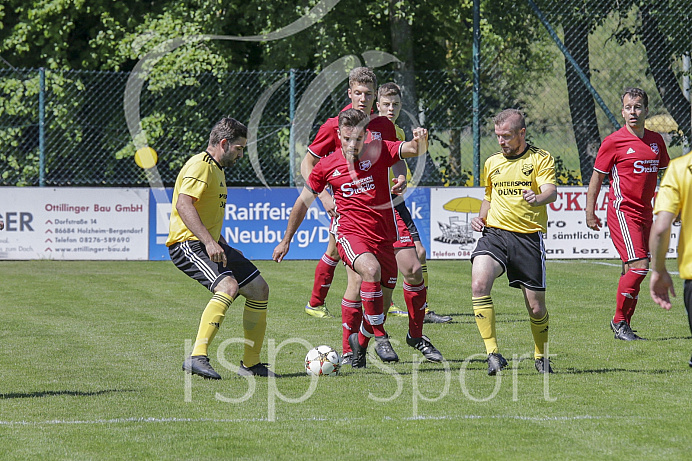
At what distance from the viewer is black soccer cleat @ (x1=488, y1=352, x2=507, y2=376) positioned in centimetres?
704

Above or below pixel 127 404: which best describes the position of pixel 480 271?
above

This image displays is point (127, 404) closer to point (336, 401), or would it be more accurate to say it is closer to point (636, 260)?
point (336, 401)

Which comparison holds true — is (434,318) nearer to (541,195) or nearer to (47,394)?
(541,195)

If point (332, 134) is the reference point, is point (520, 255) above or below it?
below

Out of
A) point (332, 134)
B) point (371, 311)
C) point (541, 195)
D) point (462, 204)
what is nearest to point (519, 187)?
point (541, 195)

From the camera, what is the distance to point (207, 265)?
714 centimetres

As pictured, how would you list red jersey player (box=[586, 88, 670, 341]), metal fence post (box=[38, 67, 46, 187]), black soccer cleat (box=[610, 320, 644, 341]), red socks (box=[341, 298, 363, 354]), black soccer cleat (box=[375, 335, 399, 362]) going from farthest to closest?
1. metal fence post (box=[38, 67, 46, 187])
2. red jersey player (box=[586, 88, 670, 341])
3. black soccer cleat (box=[610, 320, 644, 341])
4. black soccer cleat (box=[375, 335, 399, 362])
5. red socks (box=[341, 298, 363, 354])

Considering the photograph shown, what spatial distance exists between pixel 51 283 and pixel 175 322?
412cm

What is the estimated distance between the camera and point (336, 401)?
245 inches

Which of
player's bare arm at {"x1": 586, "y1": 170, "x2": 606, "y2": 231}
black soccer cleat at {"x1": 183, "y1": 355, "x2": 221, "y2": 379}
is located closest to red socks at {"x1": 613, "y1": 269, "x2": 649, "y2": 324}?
player's bare arm at {"x1": 586, "y1": 170, "x2": 606, "y2": 231}

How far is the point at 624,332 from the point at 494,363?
7.90 ft

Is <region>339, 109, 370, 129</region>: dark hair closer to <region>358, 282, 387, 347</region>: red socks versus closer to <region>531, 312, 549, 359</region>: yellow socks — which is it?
<region>358, 282, 387, 347</region>: red socks

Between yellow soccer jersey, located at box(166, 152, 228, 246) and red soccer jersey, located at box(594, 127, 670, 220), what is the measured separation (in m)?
4.01

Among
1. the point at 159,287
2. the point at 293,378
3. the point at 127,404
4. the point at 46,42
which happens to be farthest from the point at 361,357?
the point at 46,42
